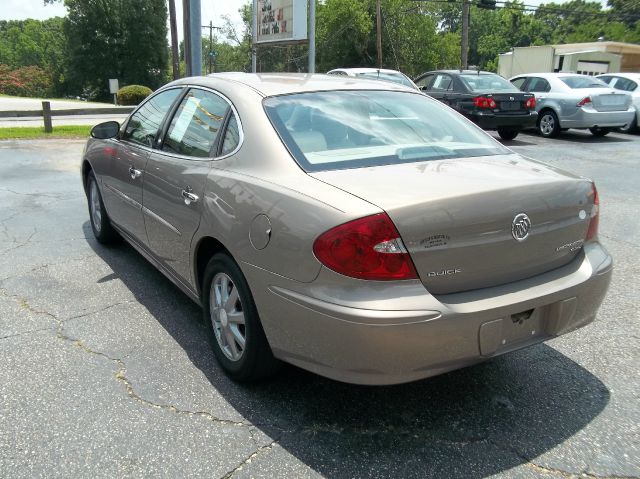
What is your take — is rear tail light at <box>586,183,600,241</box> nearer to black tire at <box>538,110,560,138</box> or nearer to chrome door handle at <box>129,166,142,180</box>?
chrome door handle at <box>129,166,142,180</box>

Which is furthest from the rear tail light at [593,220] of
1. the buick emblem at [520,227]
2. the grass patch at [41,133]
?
the grass patch at [41,133]

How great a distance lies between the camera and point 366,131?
3176 mm

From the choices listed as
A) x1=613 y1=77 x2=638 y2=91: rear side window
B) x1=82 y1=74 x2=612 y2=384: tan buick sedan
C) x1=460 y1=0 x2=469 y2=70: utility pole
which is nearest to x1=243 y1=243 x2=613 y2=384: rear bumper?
x1=82 y1=74 x2=612 y2=384: tan buick sedan

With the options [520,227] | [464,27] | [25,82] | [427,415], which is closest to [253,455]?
[427,415]

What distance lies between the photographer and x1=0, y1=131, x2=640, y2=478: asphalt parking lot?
243cm

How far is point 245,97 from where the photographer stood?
3.28 meters

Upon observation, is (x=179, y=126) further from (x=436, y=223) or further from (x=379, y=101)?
(x=436, y=223)

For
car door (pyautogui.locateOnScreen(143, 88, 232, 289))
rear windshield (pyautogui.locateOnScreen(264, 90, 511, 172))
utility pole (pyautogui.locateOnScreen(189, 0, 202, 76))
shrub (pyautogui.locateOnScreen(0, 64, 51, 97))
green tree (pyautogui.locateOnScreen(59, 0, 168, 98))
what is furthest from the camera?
shrub (pyautogui.locateOnScreen(0, 64, 51, 97))

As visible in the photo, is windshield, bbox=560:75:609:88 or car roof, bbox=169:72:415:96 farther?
windshield, bbox=560:75:609:88

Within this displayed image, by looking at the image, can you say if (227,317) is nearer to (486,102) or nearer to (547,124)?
(486,102)

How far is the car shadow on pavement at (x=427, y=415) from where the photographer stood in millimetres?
2449

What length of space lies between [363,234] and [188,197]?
1351 mm

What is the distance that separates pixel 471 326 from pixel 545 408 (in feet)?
2.64

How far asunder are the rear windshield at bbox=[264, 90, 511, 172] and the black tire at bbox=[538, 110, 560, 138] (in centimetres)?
1187
